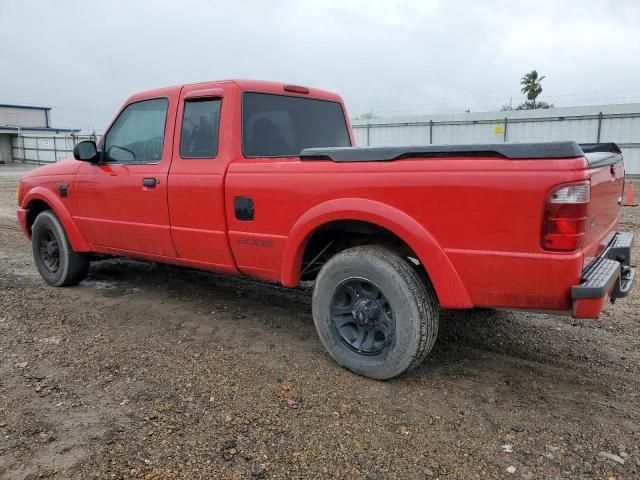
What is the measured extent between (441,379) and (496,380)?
349mm

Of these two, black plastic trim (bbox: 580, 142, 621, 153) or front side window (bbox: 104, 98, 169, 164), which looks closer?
black plastic trim (bbox: 580, 142, 621, 153)

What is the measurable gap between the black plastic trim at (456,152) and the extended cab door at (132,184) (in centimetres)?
157

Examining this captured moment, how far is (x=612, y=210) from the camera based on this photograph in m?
3.64

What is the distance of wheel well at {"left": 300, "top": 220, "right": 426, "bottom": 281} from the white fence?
115 feet

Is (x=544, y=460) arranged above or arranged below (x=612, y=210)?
below

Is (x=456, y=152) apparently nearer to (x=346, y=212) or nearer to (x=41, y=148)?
(x=346, y=212)

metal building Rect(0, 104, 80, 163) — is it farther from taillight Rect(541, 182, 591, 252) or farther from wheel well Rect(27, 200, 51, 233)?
taillight Rect(541, 182, 591, 252)

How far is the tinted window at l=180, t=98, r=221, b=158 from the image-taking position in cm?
420

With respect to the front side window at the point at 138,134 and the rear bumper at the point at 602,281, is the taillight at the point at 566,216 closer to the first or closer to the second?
the rear bumper at the point at 602,281

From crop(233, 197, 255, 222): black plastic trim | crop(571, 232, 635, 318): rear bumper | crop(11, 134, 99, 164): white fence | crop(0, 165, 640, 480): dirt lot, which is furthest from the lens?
crop(11, 134, 99, 164): white fence

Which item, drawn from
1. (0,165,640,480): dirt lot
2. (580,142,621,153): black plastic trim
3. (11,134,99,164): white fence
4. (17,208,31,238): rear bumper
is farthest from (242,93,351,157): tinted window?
(11,134,99,164): white fence

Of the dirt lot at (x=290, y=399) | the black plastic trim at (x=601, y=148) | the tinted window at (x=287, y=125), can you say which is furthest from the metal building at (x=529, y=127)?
the dirt lot at (x=290, y=399)

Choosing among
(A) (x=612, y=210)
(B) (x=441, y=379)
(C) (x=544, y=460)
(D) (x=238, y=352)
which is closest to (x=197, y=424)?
(D) (x=238, y=352)

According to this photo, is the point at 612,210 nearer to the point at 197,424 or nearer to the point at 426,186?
the point at 426,186
